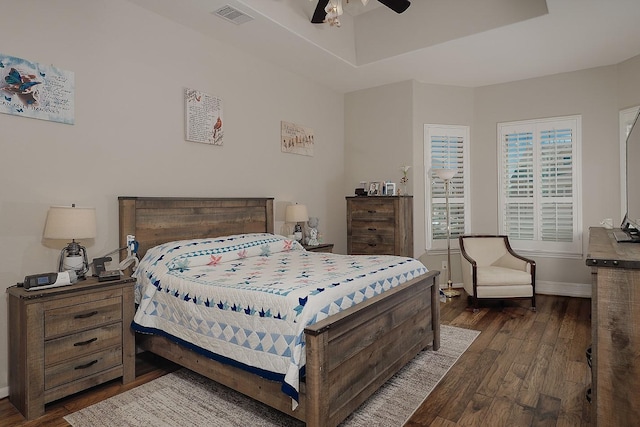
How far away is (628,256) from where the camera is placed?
1643 millimetres

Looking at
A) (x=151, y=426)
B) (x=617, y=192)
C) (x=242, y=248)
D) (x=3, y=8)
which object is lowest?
(x=151, y=426)

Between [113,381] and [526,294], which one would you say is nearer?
[113,381]

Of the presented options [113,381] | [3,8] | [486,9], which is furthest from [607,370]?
[3,8]

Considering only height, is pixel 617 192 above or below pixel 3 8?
below

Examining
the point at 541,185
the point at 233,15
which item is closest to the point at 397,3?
the point at 233,15

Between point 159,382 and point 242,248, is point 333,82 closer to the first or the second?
point 242,248

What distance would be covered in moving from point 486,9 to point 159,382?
426cm

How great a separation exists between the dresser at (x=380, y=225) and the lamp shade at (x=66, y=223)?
3.18 meters

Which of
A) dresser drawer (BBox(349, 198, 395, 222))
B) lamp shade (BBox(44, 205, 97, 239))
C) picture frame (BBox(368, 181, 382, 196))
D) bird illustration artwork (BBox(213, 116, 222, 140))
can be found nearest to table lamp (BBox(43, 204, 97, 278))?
lamp shade (BBox(44, 205, 97, 239))

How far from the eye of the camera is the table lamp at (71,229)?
2.49 m

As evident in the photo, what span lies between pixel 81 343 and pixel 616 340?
2.90m

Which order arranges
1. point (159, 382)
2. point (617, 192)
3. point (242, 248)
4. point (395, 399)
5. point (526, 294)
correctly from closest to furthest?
1. point (395, 399)
2. point (159, 382)
3. point (242, 248)
4. point (526, 294)
5. point (617, 192)

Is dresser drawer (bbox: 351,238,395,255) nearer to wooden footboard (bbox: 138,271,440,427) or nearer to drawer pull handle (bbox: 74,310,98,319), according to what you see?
wooden footboard (bbox: 138,271,440,427)

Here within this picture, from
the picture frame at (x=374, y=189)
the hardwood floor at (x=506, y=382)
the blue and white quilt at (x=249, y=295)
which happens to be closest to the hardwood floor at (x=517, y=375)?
the hardwood floor at (x=506, y=382)
